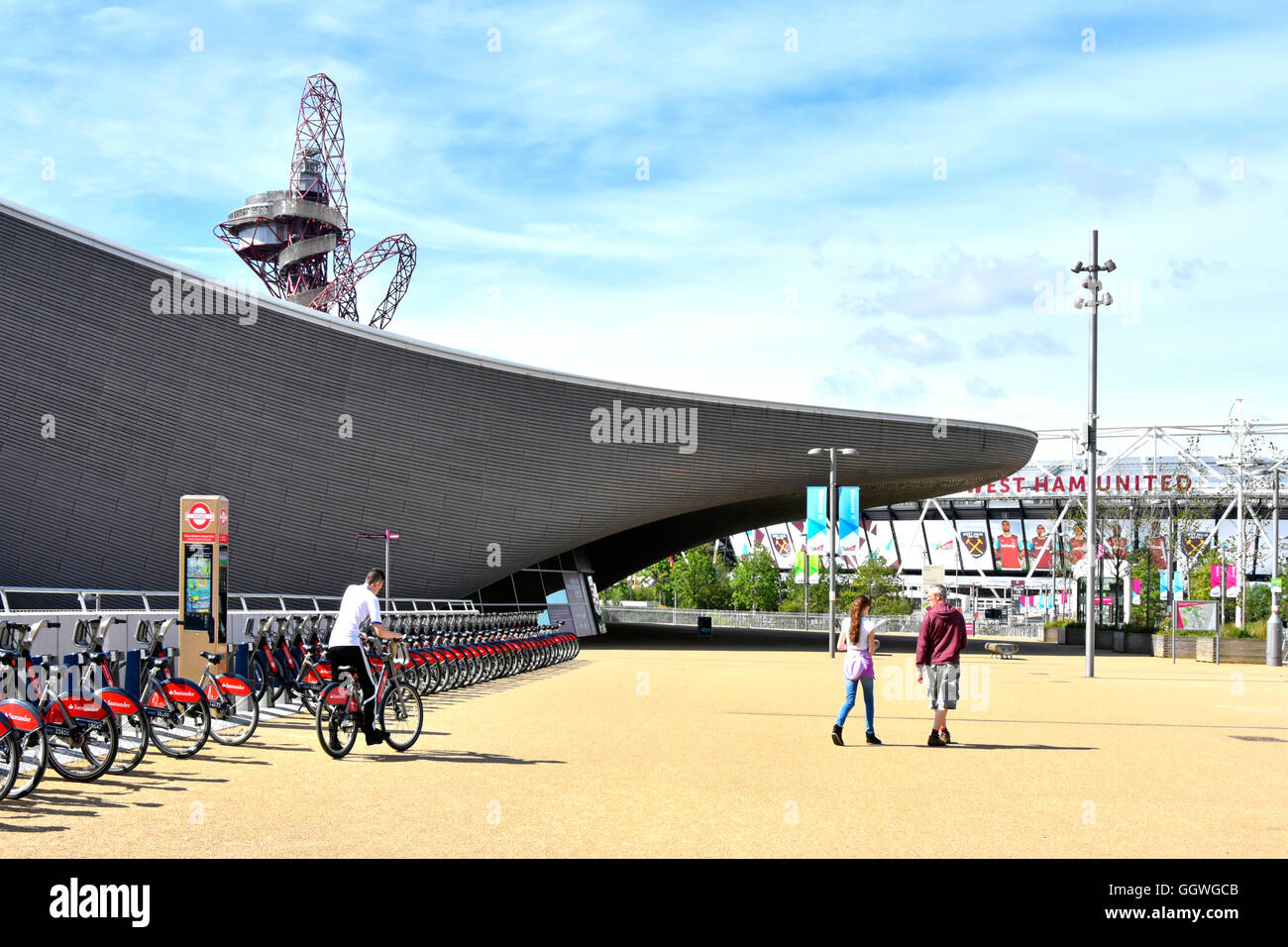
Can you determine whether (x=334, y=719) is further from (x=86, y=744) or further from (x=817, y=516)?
(x=817, y=516)

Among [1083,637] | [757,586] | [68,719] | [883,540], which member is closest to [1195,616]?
[1083,637]

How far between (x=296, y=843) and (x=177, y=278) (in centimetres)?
2770

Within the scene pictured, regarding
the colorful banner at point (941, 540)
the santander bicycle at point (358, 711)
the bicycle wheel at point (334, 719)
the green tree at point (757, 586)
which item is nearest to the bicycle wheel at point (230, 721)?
the santander bicycle at point (358, 711)

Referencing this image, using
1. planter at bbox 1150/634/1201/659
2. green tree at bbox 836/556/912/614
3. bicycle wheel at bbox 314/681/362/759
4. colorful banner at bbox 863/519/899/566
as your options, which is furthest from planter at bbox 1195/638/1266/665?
colorful banner at bbox 863/519/899/566

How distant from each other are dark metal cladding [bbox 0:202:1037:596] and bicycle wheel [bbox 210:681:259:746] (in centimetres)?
2231

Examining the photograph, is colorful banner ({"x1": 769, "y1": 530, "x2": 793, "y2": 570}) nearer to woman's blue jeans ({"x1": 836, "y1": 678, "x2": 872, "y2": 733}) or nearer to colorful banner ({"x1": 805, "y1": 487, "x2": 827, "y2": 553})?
colorful banner ({"x1": 805, "y1": 487, "x2": 827, "y2": 553})

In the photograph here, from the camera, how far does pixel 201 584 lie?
13.7 m

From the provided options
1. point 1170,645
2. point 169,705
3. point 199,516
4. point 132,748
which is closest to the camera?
point 132,748

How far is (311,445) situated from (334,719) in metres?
25.9

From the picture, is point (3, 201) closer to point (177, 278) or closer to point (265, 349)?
point (177, 278)

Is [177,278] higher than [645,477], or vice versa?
[177,278]

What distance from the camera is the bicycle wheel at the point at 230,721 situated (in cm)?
1116

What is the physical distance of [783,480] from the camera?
4250 cm
